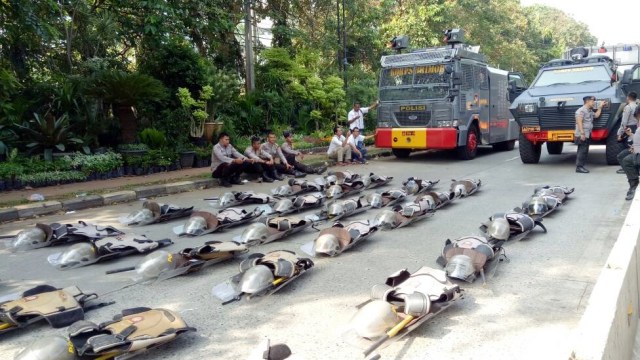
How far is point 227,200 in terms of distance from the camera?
28.3 feet

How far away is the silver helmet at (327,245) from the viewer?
5.42 m

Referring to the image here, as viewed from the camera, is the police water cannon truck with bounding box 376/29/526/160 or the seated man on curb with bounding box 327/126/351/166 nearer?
the police water cannon truck with bounding box 376/29/526/160

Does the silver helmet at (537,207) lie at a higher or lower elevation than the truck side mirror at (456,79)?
lower

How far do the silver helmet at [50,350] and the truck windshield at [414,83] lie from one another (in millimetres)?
11912

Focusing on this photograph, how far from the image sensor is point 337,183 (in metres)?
9.41

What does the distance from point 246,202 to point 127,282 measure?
13.1ft

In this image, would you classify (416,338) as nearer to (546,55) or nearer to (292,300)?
(292,300)

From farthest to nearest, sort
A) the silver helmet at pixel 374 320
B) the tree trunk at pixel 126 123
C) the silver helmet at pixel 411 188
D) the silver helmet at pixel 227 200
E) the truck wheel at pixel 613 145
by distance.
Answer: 1. the tree trunk at pixel 126 123
2. the truck wheel at pixel 613 145
3. the silver helmet at pixel 411 188
4. the silver helmet at pixel 227 200
5. the silver helmet at pixel 374 320

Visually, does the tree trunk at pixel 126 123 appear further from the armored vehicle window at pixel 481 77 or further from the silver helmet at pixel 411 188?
the armored vehicle window at pixel 481 77

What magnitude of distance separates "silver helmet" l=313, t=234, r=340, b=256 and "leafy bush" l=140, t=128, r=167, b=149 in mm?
8366

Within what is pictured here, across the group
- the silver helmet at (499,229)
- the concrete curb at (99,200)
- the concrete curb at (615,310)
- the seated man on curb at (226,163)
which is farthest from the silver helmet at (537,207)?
the concrete curb at (99,200)

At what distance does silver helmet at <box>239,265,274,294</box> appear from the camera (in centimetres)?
Result: 424

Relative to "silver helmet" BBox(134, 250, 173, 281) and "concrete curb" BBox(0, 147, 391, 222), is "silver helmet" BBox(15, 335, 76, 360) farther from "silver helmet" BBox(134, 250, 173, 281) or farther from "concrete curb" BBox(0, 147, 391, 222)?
"concrete curb" BBox(0, 147, 391, 222)

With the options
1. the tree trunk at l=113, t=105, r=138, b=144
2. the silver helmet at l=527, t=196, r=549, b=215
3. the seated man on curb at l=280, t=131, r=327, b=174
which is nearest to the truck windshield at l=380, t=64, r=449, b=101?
the seated man on curb at l=280, t=131, r=327, b=174
